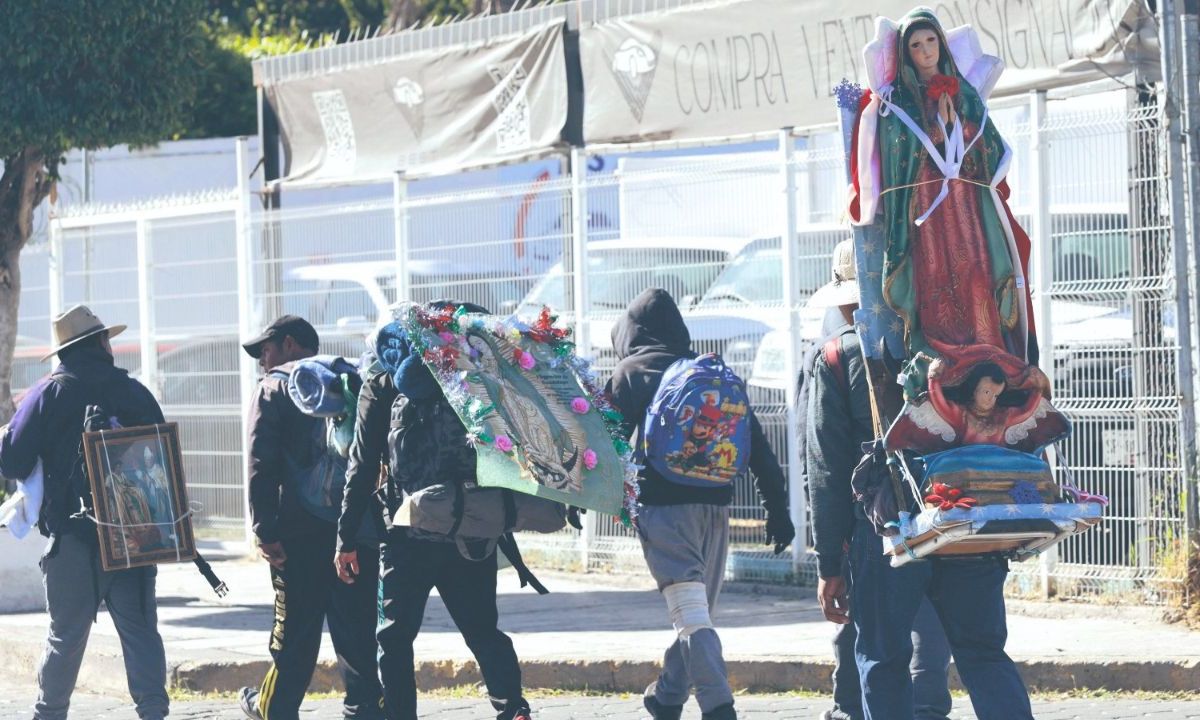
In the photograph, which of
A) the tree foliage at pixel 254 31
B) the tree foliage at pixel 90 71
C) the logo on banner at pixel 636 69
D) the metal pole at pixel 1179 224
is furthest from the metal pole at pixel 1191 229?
the tree foliage at pixel 254 31

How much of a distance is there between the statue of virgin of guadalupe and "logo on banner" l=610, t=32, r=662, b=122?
6.41 meters

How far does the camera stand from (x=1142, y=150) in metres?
9.30

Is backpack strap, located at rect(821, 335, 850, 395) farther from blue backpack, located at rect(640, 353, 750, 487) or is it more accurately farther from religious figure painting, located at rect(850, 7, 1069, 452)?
blue backpack, located at rect(640, 353, 750, 487)

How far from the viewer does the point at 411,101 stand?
13.5 m

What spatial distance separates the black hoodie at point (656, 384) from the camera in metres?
6.90

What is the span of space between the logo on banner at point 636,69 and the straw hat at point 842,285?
18.3 feet

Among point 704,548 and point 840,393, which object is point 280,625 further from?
point 840,393

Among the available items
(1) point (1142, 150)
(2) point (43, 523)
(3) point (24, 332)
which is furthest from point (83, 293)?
(1) point (1142, 150)

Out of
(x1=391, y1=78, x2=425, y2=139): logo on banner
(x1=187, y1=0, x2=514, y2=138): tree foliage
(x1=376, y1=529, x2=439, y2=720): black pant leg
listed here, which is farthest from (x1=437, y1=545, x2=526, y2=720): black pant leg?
(x1=187, y1=0, x2=514, y2=138): tree foliage

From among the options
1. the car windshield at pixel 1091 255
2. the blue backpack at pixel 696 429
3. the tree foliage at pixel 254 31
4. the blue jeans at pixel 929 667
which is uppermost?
the tree foliage at pixel 254 31

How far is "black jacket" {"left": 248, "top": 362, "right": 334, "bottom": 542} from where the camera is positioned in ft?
23.0

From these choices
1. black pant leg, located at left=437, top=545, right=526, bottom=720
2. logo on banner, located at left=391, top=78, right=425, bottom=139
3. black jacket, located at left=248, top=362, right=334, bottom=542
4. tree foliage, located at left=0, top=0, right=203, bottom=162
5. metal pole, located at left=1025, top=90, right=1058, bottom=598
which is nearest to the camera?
black pant leg, located at left=437, top=545, right=526, bottom=720

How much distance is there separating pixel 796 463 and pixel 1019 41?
2623 millimetres

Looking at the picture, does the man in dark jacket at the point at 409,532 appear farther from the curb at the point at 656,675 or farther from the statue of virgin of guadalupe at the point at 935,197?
the curb at the point at 656,675
